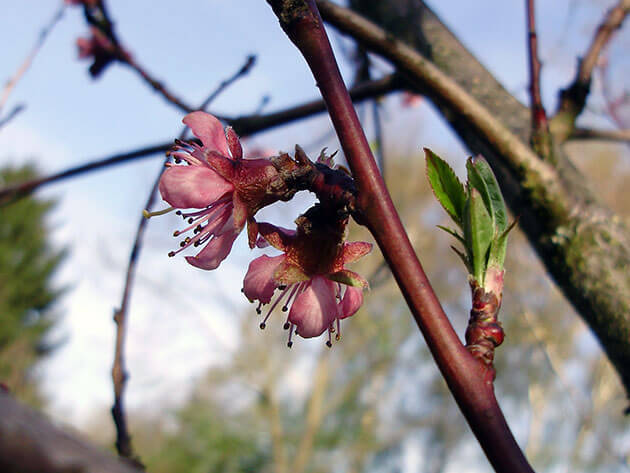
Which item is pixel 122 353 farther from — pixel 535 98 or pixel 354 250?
pixel 535 98

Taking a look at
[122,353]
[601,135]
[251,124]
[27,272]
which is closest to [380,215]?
[122,353]

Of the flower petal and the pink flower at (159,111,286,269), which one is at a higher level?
the pink flower at (159,111,286,269)

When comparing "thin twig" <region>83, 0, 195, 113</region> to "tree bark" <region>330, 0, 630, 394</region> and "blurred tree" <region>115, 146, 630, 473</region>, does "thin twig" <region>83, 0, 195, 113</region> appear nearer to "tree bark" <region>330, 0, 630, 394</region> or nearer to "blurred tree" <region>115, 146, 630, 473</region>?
"tree bark" <region>330, 0, 630, 394</region>

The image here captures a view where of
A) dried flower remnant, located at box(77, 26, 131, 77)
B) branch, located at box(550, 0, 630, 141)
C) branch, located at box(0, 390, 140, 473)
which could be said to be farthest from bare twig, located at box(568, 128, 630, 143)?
branch, located at box(0, 390, 140, 473)

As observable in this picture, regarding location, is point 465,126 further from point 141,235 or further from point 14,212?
point 14,212

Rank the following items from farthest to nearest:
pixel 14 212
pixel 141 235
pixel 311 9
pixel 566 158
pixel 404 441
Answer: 1. pixel 14 212
2. pixel 404 441
3. pixel 566 158
4. pixel 141 235
5. pixel 311 9

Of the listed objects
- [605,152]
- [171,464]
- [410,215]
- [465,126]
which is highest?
[410,215]

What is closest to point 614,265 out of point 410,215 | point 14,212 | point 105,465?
point 105,465
